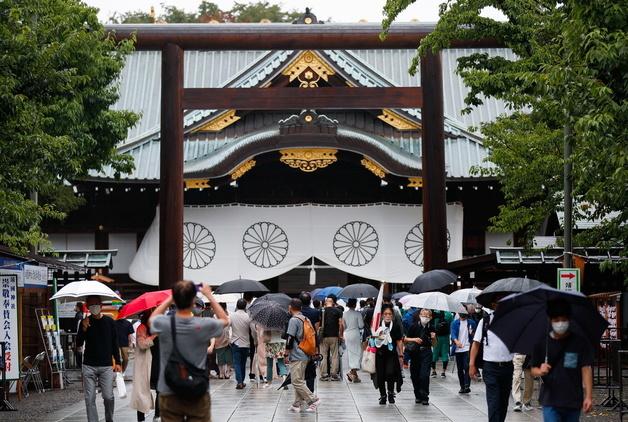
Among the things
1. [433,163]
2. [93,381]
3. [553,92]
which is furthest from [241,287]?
[553,92]

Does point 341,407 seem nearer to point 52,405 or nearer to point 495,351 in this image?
point 52,405

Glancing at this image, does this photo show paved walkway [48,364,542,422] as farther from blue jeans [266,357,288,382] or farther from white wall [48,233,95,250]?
white wall [48,233,95,250]

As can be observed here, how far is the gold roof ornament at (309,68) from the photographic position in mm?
28688

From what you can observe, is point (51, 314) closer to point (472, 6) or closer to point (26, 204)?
point (26, 204)

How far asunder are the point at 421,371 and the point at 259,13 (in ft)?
141

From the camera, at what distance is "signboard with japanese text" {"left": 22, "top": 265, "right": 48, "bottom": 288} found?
18359 mm

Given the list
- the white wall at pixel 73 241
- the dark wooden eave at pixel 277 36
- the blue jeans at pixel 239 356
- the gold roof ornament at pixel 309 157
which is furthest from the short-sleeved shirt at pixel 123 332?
the white wall at pixel 73 241

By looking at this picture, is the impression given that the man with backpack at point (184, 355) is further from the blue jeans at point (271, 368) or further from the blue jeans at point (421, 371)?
the blue jeans at point (271, 368)

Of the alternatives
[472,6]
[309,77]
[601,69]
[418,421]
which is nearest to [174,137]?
[309,77]

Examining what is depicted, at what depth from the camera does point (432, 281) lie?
69.6 ft

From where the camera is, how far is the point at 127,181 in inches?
1178

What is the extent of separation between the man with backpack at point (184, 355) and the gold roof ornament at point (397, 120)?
2165 cm

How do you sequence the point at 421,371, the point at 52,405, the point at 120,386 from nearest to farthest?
1. the point at 120,386
2. the point at 421,371
3. the point at 52,405

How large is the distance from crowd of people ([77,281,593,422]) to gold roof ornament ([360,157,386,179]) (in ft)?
16.0
